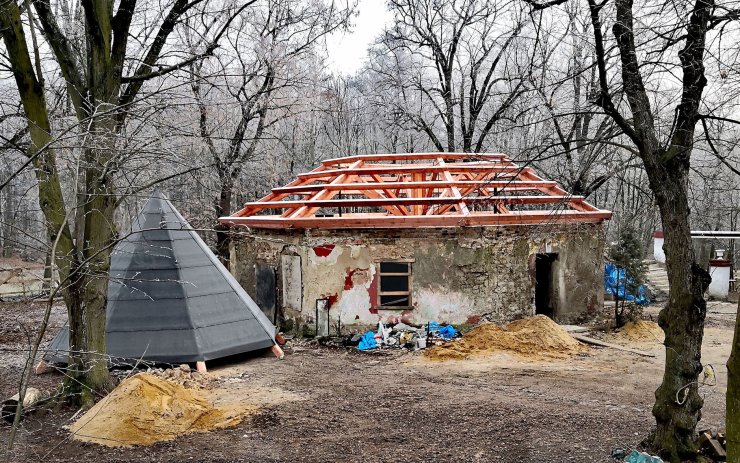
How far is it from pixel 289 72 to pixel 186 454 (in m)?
16.8

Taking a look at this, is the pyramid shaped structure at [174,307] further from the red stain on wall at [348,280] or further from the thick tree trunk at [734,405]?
the thick tree trunk at [734,405]

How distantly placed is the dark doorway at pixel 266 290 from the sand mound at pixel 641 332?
28.0 ft

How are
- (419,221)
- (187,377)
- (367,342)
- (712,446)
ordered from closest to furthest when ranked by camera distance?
(712,446), (187,377), (367,342), (419,221)

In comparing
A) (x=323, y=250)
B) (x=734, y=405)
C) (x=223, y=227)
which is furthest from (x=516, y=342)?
(x=223, y=227)

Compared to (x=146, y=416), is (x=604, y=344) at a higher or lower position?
lower

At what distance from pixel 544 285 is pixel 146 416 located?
11.4 meters

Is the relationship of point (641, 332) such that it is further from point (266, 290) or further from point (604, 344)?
point (266, 290)

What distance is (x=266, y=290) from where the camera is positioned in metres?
15.5

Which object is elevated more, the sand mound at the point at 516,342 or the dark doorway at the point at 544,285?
the dark doorway at the point at 544,285

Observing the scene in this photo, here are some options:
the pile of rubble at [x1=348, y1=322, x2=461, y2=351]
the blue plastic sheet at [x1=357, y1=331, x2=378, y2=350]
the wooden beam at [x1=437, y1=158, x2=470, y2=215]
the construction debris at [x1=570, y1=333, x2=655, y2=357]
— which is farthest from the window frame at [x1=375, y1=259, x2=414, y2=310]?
the construction debris at [x1=570, y1=333, x2=655, y2=357]

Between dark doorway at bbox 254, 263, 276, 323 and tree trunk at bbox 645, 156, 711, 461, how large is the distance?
1026 centimetres

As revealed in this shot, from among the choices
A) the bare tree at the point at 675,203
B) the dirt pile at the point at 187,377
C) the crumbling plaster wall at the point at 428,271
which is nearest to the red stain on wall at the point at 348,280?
the crumbling plaster wall at the point at 428,271

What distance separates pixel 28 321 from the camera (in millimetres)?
17484

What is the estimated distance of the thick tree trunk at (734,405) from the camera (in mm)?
4277
